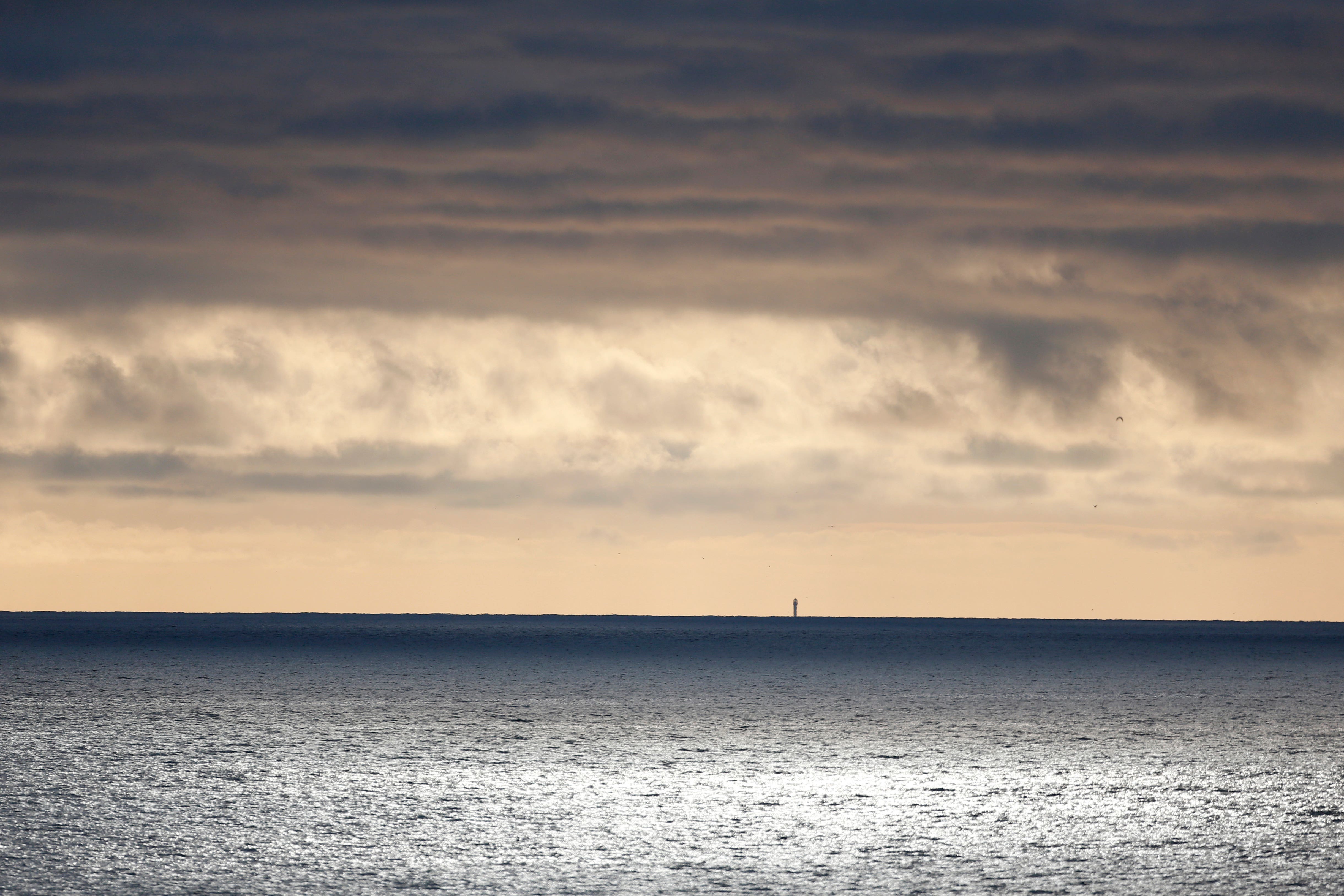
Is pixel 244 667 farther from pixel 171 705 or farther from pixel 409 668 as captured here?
pixel 171 705

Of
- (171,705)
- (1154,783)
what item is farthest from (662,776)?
(171,705)

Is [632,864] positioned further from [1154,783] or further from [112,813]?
[1154,783]

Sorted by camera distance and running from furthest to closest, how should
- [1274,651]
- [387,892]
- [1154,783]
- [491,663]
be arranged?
[1274,651] → [491,663] → [1154,783] → [387,892]

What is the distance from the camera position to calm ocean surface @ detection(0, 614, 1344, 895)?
14.2 meters

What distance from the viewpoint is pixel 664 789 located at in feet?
65.8

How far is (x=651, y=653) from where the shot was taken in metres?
91.8

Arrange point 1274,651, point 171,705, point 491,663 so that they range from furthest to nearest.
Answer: point 1274,651
point 491,663
point 171,705

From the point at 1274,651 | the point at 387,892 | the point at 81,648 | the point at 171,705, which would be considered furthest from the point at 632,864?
the point at 1274,651

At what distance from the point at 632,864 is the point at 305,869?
11.0 feet

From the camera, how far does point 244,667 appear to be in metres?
61.2

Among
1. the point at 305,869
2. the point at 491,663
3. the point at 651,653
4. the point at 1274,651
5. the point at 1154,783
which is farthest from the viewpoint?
the point at 1274,651

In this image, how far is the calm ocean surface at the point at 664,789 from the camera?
1420cm

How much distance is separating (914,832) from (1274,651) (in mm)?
104722

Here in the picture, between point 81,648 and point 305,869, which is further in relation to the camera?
point 81,648
